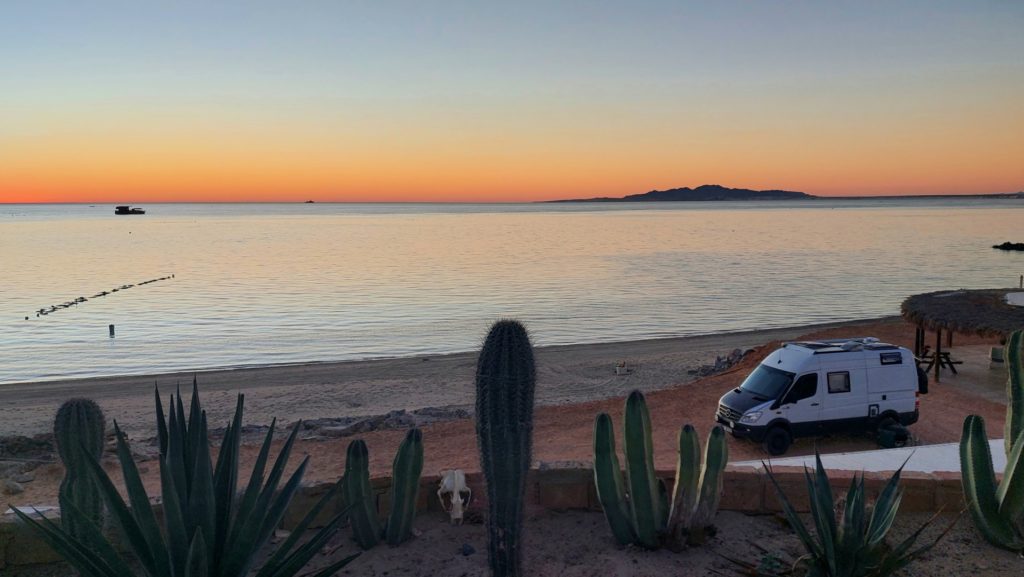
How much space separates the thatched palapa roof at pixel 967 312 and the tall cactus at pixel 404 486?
1476 centimetres

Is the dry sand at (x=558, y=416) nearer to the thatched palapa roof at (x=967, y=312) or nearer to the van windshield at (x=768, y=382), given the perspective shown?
the van windshield at (x=768, y=382)

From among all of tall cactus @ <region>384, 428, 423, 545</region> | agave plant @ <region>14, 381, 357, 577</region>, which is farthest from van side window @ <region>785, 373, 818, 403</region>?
agave plant @ <region>14, 381, 357, 577</region>

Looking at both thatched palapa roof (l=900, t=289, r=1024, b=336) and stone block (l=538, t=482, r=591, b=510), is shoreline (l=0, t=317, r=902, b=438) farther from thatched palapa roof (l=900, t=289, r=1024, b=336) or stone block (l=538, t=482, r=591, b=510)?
stone block (l=538, t=482, r=591, b=510)

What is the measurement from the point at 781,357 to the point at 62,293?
41.9 m

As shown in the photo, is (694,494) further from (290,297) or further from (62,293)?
(62,293)

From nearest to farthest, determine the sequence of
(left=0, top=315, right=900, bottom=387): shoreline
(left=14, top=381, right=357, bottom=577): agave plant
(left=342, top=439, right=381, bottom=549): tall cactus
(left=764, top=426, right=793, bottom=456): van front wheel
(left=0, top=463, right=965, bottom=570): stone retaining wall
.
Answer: (left=14, top=381, right=357, bottom=577): agave plant → (left=342, top=439, right=381, bottom=549): tall cactus → (left=0, top=463, right=965, bottom=570): stone retaining wall → (left=764, top=426, right=793, bottom=456): van front wheel → (left=0, top=315, right=900, bottom=387): shoreline

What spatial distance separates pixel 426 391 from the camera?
19969mm

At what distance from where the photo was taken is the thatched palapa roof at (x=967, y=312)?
52.9ft

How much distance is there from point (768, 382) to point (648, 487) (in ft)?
29.9

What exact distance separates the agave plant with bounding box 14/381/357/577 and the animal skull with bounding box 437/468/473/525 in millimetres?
2084

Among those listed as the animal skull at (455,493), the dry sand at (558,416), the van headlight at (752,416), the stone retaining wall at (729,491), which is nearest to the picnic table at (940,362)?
the dry sand at (558,416)

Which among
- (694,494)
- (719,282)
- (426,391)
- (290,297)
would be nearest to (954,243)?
(719,282)

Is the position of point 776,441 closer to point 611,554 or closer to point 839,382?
point 839,382

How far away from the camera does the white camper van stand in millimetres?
12961
